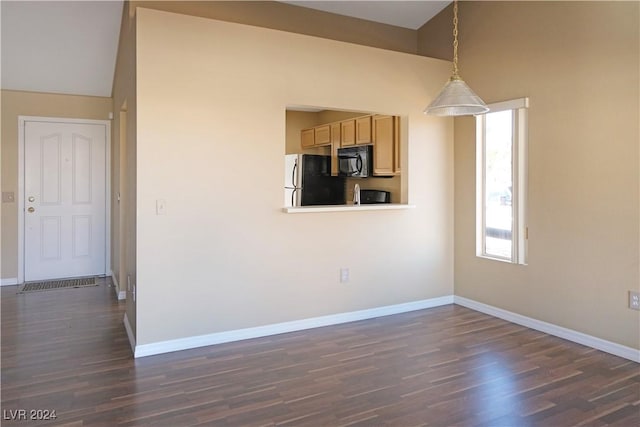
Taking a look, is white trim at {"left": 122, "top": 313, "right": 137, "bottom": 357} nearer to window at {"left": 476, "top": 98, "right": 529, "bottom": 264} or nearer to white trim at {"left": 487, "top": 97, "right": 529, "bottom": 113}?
window at {"left": 476, "top": 98, "right": 529, "bottom": 264}

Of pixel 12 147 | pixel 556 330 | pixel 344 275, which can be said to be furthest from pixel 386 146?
pixel 12 147

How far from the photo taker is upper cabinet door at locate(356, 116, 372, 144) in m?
5.23

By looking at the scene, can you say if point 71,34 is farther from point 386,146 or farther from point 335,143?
point 386,146

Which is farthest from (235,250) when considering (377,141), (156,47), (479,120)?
(479,120)

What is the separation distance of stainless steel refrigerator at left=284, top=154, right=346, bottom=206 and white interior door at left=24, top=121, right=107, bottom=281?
253cm

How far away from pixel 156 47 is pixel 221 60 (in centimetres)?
48

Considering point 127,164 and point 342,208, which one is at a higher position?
point 127,164

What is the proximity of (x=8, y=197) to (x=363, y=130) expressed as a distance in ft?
14.5

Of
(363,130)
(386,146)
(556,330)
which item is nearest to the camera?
(556,330)

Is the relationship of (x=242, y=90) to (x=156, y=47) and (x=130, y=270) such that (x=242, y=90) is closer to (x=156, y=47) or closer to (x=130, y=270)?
(x=156, y=47)

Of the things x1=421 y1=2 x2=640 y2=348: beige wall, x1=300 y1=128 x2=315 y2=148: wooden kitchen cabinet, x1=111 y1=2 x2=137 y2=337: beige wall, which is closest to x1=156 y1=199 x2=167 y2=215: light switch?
x1=111 y1=2 x2=137 y2=337: beige wall

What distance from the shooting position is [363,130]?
5359 millimetres

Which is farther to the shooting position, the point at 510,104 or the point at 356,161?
the point at 356,161

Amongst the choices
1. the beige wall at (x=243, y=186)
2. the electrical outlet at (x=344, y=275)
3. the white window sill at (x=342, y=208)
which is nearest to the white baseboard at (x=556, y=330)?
the beige wall at (x=243, y=186)
